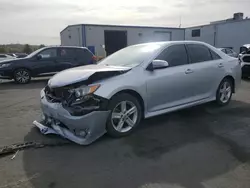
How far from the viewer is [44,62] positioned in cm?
1253

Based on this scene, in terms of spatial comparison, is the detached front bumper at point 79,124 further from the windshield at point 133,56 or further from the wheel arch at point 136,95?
the windshield at point 133,56

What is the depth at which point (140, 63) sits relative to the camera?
490 cm

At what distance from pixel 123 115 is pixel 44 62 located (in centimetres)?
895

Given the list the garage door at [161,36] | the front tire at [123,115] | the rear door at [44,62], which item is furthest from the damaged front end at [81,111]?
the garage door at [161,36]

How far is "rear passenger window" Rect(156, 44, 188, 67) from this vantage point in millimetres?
5288

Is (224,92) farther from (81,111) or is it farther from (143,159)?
(81,111)

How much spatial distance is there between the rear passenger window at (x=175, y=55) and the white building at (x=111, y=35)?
71.9 feet

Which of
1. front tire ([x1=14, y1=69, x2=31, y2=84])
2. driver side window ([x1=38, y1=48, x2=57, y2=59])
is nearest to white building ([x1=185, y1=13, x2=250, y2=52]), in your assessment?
driver side window ([x1=38, y1=48, x2=57, y2=59])

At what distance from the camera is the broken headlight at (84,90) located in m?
4.16

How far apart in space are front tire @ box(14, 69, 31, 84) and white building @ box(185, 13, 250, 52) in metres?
20.8

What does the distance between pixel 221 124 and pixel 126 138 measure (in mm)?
1972

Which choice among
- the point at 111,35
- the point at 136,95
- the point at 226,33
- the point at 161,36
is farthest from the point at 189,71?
the point at 111,35

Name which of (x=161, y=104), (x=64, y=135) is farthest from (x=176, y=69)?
(x=64, y=135)

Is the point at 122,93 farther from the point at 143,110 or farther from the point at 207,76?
Result: the point at 207,76
